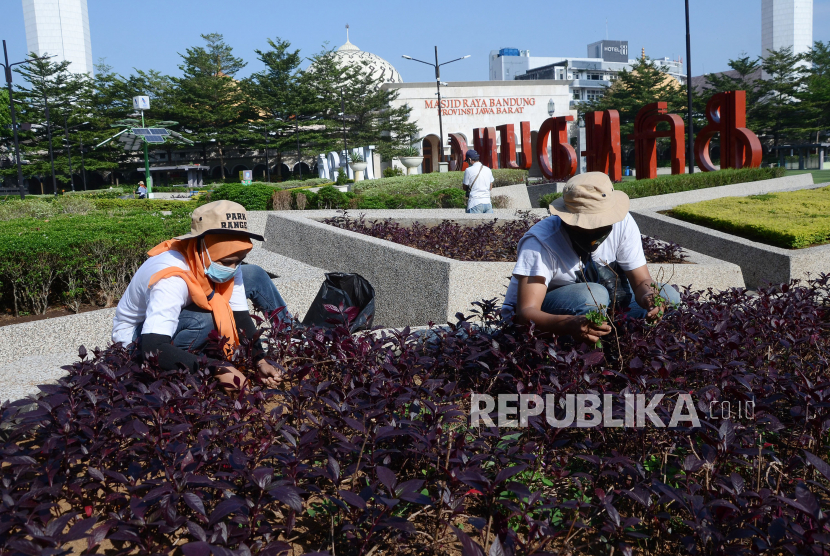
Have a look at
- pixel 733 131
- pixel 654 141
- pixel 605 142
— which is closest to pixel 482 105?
pixel 605 142

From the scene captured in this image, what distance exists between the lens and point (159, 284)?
2752mm

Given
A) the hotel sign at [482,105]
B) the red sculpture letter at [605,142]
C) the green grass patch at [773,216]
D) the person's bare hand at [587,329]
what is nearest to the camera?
the person's bare hand at [587,329]

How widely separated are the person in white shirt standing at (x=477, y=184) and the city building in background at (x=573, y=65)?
8003 centimetres

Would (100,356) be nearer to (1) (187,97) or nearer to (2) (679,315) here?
(2) (679,315)

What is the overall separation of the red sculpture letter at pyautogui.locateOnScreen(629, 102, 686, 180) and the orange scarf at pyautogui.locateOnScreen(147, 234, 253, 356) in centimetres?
1433

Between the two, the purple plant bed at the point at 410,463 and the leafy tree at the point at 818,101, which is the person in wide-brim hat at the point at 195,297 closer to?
the purple plant bed at the point at 410,463

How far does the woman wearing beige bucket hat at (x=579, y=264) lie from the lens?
2.81 metres

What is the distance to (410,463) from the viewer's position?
6.90 ft

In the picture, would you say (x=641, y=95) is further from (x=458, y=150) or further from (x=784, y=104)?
(x=458, y=150)

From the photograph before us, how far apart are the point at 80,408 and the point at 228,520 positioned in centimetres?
82

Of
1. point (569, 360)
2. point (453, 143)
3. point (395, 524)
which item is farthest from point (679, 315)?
point (453, 143)

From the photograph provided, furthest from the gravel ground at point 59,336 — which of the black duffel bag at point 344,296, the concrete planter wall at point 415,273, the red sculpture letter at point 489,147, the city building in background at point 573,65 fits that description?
the city building in background at point 573,65

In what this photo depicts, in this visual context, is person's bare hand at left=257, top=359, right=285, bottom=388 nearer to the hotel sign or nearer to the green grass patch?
the green grass patch

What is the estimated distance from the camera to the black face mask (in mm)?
2936
